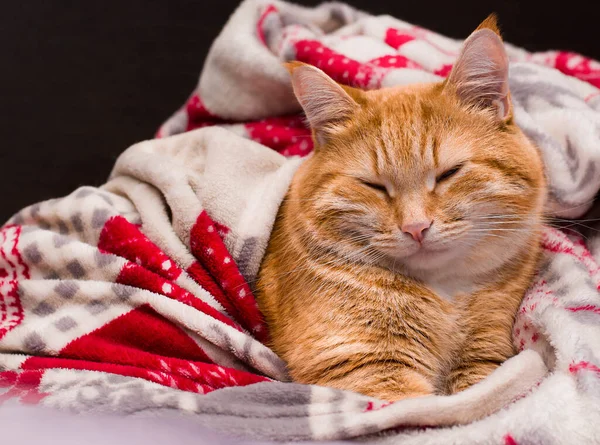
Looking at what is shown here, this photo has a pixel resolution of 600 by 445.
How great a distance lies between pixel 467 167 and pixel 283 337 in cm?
50

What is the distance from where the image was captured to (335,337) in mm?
1114

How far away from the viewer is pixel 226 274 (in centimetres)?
127

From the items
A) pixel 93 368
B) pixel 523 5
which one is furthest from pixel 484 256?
pixel 523 5

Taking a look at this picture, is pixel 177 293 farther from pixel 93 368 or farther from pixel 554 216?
pixel 554 216

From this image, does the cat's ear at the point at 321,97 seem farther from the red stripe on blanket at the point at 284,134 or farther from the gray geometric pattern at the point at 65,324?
the gray geometric pattern at the point at 65,324

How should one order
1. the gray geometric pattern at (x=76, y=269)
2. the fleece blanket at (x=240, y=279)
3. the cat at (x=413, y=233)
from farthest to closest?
the gray geometric pattern at (x=76, y=269) < the cat at (x=413, y=233) < the fleece blanket at (x=240, y=279)

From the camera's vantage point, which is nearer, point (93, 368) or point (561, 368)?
point (561, 368)

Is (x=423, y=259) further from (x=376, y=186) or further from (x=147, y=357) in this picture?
(x=147, y=357)

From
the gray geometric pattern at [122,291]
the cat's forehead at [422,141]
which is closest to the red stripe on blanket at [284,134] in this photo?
the cat's forehead at [422,141]

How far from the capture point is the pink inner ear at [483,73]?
107cm

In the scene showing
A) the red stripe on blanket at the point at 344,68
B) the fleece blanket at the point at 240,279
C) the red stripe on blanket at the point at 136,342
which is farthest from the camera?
the red stripe on blanket at the point at 344,68

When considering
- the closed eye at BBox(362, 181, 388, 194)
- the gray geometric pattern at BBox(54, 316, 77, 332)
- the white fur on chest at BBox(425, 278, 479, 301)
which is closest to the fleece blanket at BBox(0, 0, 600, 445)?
the gray geometric pattern at BBox(54, 316, 77, 332)

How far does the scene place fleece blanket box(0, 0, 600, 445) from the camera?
97 centimetres

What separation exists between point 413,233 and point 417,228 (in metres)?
0.01
